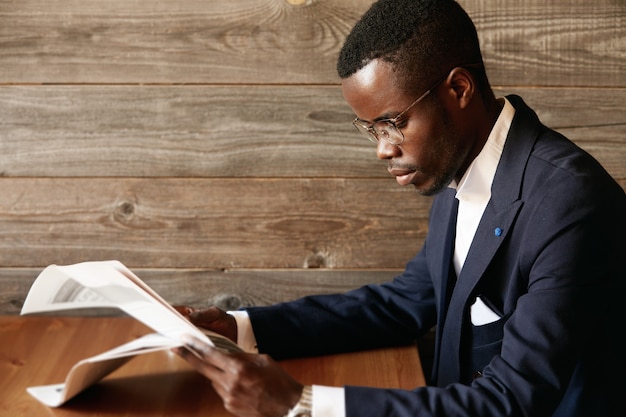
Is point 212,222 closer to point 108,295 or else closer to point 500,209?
point 108,295

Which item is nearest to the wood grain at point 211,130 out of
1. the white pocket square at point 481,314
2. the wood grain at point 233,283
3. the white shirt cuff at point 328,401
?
the wood grain at point 233,283

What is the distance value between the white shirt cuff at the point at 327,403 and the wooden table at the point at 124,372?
0.18 meters

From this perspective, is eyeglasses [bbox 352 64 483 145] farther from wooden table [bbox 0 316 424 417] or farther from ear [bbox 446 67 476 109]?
wooden table [bbox 0 316 424 417]

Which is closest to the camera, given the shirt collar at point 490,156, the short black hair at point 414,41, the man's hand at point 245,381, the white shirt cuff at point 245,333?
the man's hand at point 245,381

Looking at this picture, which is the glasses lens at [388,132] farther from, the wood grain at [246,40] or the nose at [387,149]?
the wood grain at [246,40]

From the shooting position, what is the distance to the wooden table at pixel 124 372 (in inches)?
51.7

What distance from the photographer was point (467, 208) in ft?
5.01

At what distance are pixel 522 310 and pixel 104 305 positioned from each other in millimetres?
634

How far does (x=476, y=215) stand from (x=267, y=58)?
0.57m

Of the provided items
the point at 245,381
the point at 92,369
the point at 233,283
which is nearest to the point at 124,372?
the point at 92,369

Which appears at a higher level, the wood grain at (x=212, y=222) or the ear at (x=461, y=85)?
the ear at (x=461, y=85)

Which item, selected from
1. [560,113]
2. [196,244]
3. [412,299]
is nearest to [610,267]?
[412,299]

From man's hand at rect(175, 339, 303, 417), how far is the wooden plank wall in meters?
0.70

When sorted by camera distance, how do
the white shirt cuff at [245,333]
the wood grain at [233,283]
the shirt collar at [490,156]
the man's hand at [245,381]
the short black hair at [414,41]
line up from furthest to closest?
1. the wood grain at [233,283]
2. the white shirt cuff at [245,333]
3. the shirt collar at [490,156]
4. the short black hair at [414,41]
5. the man's hand at [245,381]
